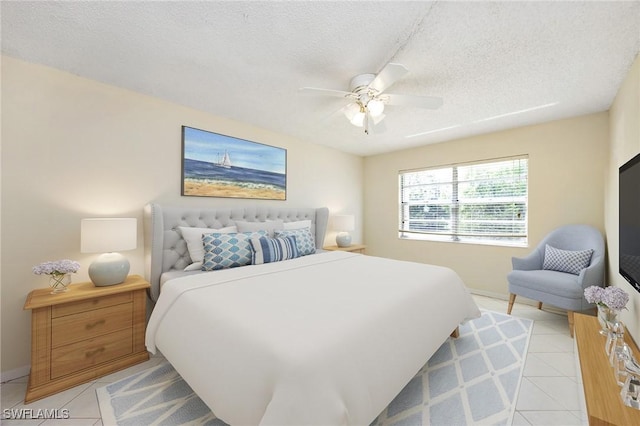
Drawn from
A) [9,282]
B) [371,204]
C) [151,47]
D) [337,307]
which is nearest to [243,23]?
[151,47]

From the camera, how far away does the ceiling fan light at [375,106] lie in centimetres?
216

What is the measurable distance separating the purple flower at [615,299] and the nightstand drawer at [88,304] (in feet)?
11.6

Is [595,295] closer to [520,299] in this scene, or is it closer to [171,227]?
[520,299]

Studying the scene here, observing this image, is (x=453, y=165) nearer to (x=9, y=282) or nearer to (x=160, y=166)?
(x=160, y=166)

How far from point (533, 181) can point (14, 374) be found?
18.7ft

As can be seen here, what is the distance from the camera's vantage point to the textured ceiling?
4.88 ft

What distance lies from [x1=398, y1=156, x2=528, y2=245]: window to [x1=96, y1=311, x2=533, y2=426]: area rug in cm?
196

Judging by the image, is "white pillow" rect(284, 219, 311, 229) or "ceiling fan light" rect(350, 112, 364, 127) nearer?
"ceiling fan light" rect(350, 112, 364, 127)

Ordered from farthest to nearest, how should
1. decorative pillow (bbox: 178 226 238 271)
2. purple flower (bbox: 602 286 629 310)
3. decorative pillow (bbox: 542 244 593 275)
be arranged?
decorative pillow (bbox: 542 244 593 275) → decorative pillow (bbox: 178 226 238 271) → purple flower (bbox: 602 286 629 310)

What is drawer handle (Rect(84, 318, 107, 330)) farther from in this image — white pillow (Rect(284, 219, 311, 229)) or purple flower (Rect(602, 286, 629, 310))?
purple flower (Rect(602, 286, 629, 310))

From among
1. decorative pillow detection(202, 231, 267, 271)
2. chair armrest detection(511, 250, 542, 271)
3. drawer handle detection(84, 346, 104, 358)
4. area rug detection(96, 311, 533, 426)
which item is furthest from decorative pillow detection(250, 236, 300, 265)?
chair armrest detection(511, 250, 542, 271)

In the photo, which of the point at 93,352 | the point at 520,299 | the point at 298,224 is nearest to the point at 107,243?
the point at 93,352

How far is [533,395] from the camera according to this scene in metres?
1.73

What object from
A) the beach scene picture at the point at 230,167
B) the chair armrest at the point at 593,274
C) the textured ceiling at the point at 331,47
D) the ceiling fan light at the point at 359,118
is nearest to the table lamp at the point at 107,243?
the beach scene picture at the point at 230,167
